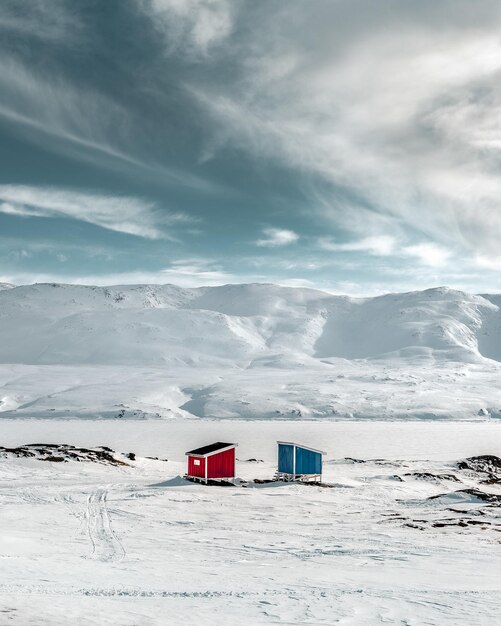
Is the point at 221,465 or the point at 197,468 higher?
the point at 221,465

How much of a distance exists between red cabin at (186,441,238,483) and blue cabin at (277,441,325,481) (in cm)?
325

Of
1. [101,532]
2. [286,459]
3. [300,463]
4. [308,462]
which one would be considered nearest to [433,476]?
[308,462]

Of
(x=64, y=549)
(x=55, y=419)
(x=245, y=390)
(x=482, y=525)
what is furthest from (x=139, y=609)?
(x=245, y=390)

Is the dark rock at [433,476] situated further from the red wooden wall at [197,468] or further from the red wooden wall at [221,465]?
the red wooden wall at [197,468]

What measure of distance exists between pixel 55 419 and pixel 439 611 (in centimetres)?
11171

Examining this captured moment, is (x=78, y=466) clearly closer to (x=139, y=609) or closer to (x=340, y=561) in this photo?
(x=340, y=561)

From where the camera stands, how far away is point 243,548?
17.1m

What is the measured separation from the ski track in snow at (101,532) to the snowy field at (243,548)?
0.19 feet

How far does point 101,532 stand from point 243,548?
4885mm

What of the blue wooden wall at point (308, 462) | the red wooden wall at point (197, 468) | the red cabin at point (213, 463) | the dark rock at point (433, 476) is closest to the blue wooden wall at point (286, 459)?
the blue wooden wall at point (308, 462)

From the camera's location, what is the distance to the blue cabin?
1373 inches

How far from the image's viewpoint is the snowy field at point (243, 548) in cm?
1003

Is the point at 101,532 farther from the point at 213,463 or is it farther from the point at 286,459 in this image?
the point at 286,459

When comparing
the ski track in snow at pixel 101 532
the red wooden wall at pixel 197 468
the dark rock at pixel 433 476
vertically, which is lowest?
the dark rock at pixel 433 476
